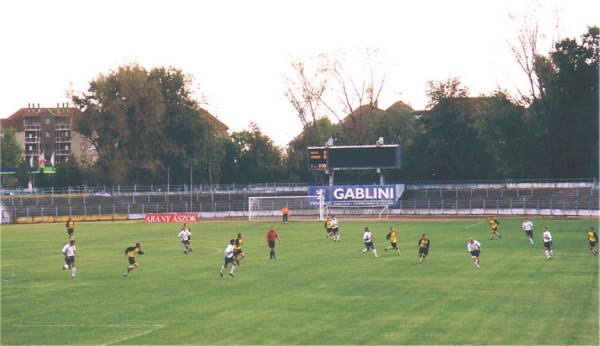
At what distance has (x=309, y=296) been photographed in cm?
3225

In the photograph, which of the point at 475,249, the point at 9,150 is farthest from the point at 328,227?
the point at 9,150

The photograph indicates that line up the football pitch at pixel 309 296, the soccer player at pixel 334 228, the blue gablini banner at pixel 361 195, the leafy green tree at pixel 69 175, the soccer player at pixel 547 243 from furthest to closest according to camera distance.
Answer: the leafy green tree at pixel 69 175 < the blue gablini banner at pixel 361 195 < the soccer player at pixel 334 228 < the soccer player at pixel 547 243 < the football pitch at pixel 309 296

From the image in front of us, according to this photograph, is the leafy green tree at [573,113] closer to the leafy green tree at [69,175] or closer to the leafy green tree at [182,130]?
the leafy green tree at [182,130]

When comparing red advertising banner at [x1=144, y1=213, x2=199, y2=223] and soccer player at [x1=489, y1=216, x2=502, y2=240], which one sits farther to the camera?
red advertising banner at [x1=144, y1=213, x2=199, y2=223]

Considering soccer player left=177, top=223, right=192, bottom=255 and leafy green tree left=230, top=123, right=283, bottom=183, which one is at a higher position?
leafy green tree left=230, top=123, right=283, bottom=183

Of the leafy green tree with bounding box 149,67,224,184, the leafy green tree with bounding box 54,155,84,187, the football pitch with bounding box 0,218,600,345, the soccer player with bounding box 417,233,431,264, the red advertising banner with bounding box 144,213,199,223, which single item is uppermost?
the leafy green tree with bounding box 149,67,224,184

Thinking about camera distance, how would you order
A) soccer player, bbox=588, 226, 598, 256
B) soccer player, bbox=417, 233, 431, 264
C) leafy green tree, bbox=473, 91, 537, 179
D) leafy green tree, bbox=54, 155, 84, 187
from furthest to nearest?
leafy green tree, bbox=54, 155, 84, 187 < leafy green tree, bbox=473, 91, 537, 179 < soccer player, bbox=588, 226, 598, 256 < soccer player, bbox=417, 233, 431, 264

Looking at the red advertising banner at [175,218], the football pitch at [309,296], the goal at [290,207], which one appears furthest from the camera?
the goal at [290,207]

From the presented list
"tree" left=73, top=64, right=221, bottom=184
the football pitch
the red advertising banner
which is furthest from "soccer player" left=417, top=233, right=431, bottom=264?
"tree" left=73, top=64, right=221, bottom=184

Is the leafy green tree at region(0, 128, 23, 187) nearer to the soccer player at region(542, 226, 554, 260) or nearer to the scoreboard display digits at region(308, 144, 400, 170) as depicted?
the scoreboard display digits at region(308, 144, 400, 170)

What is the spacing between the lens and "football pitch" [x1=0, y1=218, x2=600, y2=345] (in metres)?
24.8

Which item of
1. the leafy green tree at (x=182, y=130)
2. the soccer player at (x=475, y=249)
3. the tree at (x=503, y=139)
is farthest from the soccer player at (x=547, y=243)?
the leafy green tree at (x=182, y=130)

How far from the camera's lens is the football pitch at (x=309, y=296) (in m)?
24.8

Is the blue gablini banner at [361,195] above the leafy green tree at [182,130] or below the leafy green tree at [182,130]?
below
